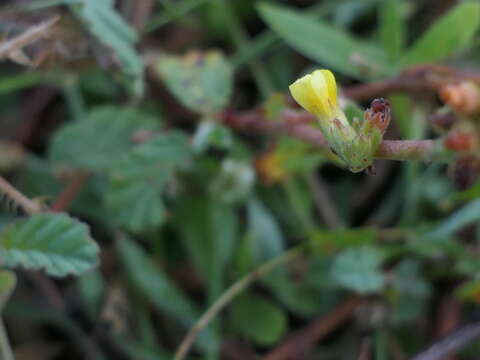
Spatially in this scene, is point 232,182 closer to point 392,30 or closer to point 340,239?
point 340,239

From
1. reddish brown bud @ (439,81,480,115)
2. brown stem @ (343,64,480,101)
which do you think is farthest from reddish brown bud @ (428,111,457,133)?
brown stem @ (343,64,480,101)

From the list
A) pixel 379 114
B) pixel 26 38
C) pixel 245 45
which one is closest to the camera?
pixel 379 114

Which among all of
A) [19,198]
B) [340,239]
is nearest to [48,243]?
[19,198]

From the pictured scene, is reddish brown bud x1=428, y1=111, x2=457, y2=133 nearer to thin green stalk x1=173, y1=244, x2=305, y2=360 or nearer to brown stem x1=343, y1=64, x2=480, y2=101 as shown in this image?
brown stem x1=343, y1=64, x2=480, y2=101

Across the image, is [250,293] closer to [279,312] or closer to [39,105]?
[279,312]

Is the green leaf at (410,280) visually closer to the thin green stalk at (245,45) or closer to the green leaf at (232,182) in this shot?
the green leaf at (232,182)

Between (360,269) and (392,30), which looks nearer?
(360,269)
